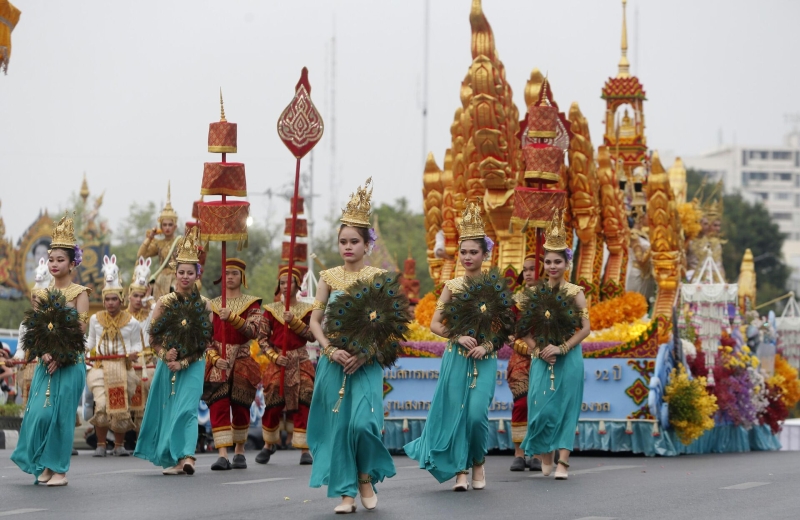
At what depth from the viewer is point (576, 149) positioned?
17625 millimetres

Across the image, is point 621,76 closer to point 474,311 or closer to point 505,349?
point 505,349

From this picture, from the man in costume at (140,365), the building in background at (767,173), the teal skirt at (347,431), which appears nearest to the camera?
the teal skirt at (347,431)

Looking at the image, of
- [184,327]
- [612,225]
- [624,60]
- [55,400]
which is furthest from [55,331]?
[624,60]

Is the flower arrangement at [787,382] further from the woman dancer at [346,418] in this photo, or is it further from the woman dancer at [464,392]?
the woman dancer at [346,418]

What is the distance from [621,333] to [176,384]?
18.6ft

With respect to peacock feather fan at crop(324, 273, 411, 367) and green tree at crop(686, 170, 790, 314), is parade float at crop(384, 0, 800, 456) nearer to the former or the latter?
peacock feather fan at crop(324, 273, 411, 367)

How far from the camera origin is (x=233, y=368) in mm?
13578

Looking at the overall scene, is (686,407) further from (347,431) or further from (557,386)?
(347,431)

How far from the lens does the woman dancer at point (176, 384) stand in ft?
40.5

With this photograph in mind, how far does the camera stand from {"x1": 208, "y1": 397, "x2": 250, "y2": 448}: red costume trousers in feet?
43.4

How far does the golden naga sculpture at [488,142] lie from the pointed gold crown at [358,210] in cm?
687

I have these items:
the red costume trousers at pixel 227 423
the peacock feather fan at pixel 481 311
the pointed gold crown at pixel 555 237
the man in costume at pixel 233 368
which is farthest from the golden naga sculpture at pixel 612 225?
the peacock feather fan at pixel 481 311

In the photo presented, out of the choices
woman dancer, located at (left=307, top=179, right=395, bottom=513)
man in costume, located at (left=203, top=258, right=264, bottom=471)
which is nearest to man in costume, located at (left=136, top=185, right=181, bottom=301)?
man in costume, located at (left=203, top=258, right=264, bottom=471)

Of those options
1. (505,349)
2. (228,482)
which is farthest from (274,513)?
(505,349)
